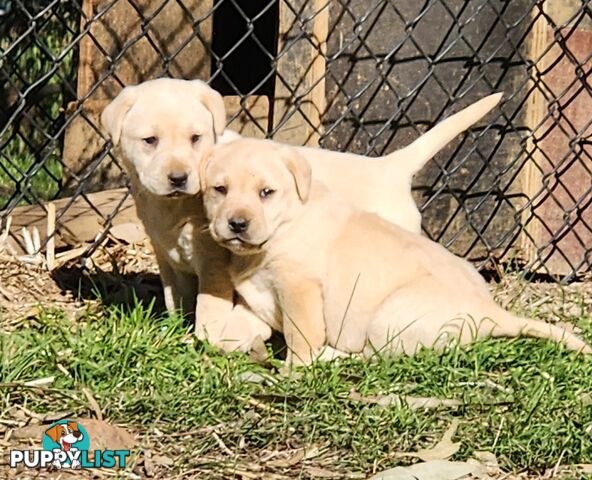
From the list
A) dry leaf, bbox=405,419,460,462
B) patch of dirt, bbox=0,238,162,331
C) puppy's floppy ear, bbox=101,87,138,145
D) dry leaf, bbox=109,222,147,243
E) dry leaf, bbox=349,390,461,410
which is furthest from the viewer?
→ dry leaf, bbox=109,222,147,243

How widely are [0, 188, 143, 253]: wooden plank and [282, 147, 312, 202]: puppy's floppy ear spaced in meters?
1.29

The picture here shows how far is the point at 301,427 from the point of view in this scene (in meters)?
3.28

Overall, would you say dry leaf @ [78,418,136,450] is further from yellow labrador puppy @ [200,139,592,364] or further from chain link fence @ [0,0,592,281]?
chain link fence @ [0,0,592,281]

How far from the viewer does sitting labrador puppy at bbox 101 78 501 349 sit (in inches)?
151

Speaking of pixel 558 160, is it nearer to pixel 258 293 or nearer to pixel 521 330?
pixel 521 330

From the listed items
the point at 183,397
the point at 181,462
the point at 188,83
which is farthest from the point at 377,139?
the point at 181,462

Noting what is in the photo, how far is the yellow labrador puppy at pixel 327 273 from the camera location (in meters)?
3.79

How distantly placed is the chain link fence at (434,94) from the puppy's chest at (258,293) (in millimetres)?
1125

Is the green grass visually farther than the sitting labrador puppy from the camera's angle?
No

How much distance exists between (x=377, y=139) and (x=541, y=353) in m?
A: 1.64

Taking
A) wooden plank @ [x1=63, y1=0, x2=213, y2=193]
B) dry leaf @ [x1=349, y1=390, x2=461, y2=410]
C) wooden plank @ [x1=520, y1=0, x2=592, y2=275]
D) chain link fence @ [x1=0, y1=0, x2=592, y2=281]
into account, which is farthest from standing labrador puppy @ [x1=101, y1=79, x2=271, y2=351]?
wooden plank @ [x1=520, y1=0, x2=592, y2=275]

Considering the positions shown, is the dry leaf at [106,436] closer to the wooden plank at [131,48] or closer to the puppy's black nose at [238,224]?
the puppy's black nose at [238,224]

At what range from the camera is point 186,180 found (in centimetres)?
378

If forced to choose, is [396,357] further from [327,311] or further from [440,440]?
[440,440]
